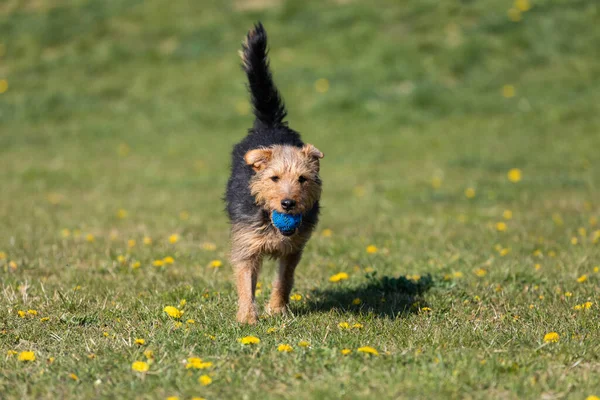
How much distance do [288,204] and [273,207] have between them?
143mm

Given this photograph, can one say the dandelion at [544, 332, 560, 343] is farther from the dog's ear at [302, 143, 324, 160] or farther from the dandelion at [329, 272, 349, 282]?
the dandelion at [329, 272, 349, 282]

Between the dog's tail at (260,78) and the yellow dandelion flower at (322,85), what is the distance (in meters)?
9.90

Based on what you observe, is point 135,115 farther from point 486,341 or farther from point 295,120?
point 486,341

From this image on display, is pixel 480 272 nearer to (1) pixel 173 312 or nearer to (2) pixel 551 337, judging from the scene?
(2) pixel 551 337

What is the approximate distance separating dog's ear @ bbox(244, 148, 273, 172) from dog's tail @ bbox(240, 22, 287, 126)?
1.00m

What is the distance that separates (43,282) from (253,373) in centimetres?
284

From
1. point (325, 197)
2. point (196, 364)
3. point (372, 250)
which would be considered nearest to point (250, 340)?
point (196, 364)

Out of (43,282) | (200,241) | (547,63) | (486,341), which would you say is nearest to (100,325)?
(43,282)

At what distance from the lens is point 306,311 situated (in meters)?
5.50

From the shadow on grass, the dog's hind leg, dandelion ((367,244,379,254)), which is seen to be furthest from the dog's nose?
dandelion ((367,244,379,254))

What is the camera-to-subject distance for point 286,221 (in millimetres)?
4934

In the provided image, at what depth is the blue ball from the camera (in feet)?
16.1

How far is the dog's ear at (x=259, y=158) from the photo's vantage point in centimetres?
508

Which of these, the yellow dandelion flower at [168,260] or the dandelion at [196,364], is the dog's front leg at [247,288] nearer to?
the dandelion at [196,364]
